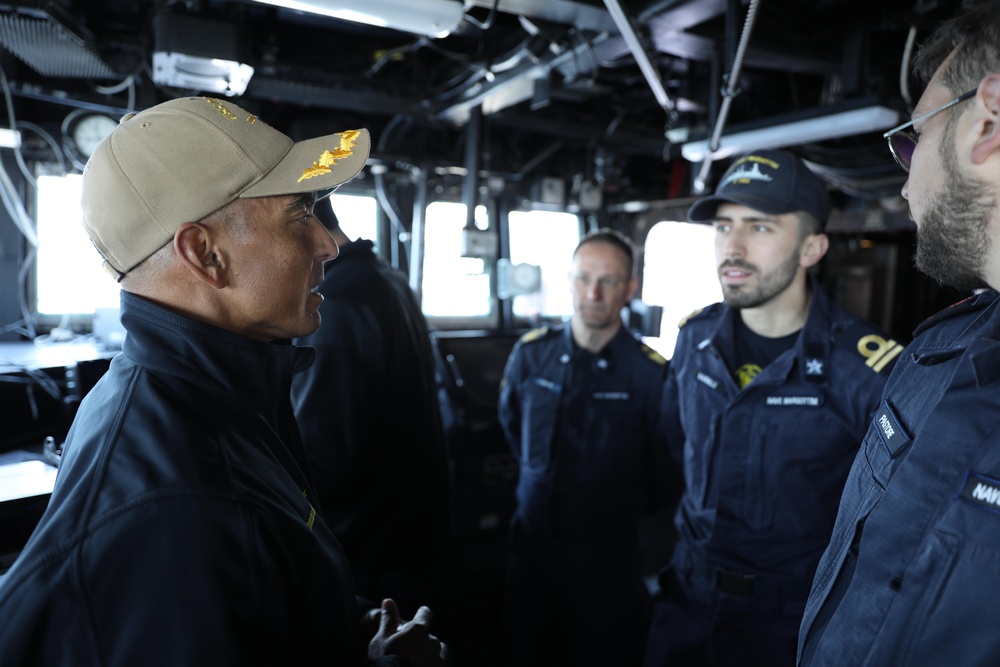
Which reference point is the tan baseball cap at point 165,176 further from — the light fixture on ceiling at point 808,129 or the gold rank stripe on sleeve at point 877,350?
the light fixture on ceiling at point 808,129

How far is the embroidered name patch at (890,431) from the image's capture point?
40.8 inches

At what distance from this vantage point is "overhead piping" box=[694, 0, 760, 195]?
178 centimetres

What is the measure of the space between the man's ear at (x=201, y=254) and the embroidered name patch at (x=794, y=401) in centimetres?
146

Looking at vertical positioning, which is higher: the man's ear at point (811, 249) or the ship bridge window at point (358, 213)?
the ship bridge window at point (358, 213)

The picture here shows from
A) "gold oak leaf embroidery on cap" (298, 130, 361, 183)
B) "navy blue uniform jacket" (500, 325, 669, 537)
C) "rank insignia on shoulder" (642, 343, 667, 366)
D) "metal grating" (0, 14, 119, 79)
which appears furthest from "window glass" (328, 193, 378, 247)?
"gold oak leaf embroidery on cap" (298, 130, 361, 183)

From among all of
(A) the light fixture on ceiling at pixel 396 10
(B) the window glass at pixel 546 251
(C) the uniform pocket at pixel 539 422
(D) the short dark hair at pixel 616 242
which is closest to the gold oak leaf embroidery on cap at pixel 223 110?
(A) the light fixture on ceiling at pixel 396 10

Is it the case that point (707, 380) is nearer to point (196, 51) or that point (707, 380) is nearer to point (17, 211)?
point (196, 51)

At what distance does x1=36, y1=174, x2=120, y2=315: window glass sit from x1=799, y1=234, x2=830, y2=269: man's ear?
3356mm

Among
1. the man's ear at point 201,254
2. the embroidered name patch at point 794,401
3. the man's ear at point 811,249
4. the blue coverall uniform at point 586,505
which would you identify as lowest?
the blue coverall uniform at point 586,505

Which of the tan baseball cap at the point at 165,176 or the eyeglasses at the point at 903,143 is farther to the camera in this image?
the eyeglasses at the point at 903,143

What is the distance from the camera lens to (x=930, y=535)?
33.3 inches

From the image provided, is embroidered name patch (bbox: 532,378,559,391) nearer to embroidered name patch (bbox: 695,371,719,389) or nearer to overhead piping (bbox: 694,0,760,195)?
embroidered name patch (bbox: 695,371,719,389)

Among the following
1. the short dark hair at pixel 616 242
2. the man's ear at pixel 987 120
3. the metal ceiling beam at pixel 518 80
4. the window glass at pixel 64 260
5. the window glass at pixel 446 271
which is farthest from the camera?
the window glass at pixel 446 271

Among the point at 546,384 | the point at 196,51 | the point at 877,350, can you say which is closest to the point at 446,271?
the point at 546,384
